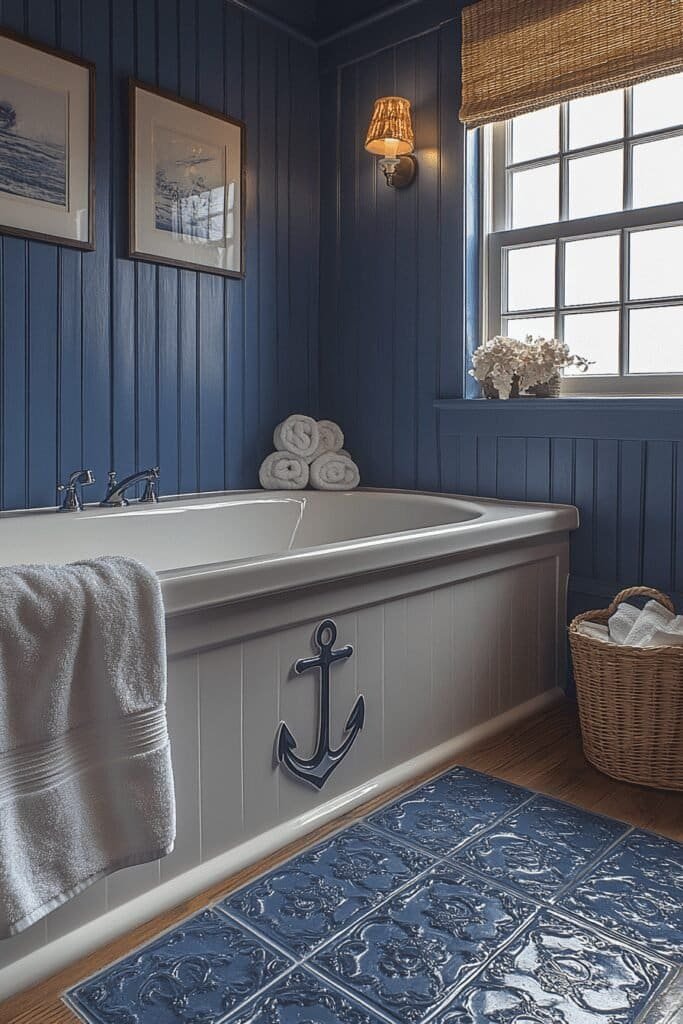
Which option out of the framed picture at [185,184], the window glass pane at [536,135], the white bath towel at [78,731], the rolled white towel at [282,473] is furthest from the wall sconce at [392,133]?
the white bath towel at [78,731]

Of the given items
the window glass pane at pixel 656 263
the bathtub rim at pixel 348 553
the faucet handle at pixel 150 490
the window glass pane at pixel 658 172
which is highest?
the window glass pane at pixel 658 172

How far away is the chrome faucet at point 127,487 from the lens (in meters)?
2.62

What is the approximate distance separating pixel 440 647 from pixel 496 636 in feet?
0.89

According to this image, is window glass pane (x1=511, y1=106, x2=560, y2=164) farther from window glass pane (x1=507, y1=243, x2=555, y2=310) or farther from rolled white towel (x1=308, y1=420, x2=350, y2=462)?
rolled white towel (x1=308, y1=420, x2=350, y2=462)

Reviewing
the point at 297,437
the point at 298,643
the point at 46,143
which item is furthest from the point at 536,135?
the point at 298,643

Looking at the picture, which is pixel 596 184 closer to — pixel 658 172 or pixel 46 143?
pixel 658 172

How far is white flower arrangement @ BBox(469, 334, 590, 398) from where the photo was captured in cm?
267

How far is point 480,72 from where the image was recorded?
2.80 metres

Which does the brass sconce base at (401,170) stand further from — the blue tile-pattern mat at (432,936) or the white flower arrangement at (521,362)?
the blue tile-pattern mat at (432,936)

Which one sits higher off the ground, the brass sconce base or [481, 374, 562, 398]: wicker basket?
the brass sconce base

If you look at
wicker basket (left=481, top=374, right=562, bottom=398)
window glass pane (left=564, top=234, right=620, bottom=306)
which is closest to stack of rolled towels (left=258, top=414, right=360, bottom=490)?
wicker basket (left=481, top=374, right=562, bottom=398)

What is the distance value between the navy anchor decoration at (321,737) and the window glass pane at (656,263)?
156 cm

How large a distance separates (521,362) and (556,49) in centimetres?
97

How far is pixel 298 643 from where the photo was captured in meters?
1.76
